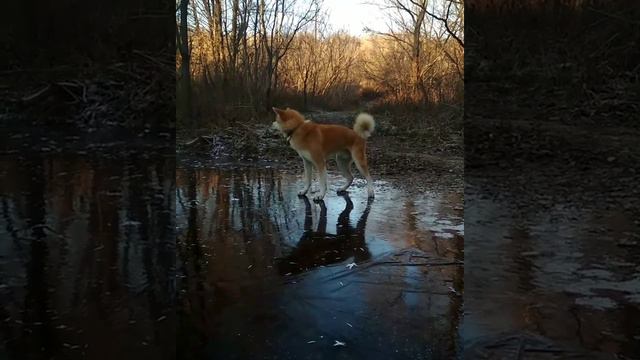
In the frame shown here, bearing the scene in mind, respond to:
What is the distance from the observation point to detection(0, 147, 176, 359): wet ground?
2.50 m

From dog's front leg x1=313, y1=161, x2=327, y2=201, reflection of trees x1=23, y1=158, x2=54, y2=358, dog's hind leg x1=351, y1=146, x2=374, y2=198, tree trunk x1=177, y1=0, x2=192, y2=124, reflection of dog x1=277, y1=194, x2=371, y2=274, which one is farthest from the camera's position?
tree trunk x1=177, y1=0, x2=192, y2=124

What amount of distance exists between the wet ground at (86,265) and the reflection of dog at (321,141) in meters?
1.24

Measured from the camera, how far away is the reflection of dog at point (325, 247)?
139 inches

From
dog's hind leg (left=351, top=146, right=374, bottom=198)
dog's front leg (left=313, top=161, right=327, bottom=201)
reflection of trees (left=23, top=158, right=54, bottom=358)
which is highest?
dog's hind leg (left=351, top=146, right=374, bottom=198)

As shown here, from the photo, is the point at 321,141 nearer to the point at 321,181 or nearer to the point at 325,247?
the point at 321,181

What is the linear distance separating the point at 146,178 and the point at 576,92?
698cm

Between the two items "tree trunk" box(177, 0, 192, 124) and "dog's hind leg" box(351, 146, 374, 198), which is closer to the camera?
"dog's hind leg" box(351, 146, 374, 198)

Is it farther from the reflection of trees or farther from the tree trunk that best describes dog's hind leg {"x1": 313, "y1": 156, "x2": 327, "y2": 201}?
the tree trunk

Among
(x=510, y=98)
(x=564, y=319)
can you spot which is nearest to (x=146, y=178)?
(x=564, y=319)

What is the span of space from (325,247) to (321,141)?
69.8 inches

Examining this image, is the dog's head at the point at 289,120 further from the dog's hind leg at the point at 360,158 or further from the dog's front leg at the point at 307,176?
the dog's hind leg at the point at 360,158

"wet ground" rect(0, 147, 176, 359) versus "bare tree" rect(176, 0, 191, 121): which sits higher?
"bare tree" rect(176, 0, 191, 121)

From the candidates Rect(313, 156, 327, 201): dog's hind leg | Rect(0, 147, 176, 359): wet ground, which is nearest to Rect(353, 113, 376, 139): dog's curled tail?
Rect(313, 156, 327, 201): dog's hind leg

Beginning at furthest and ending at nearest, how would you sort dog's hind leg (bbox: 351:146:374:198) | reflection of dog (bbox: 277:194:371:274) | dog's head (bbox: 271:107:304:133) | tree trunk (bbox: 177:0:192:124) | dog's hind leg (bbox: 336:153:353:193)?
1. tree trunk (bbox: 177:0:192:124)
2. dog's hind leg (bbox: 336:153:353:193)
3. dog's hind leg (bbox: 351:146:374:198)
4. dog's head (bbox: 271:107:304:133)
5. reflection of dog (bbox: 277:194:371:274)
